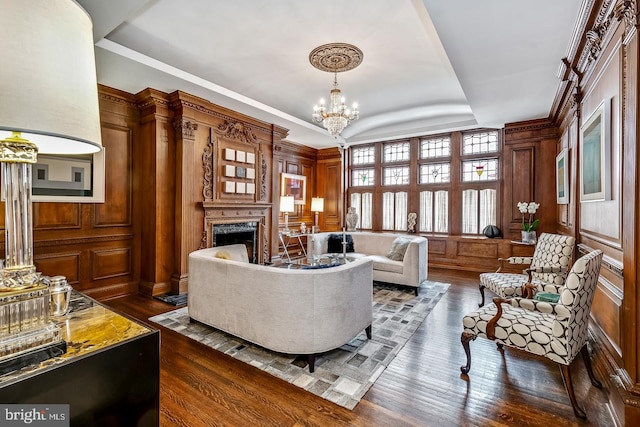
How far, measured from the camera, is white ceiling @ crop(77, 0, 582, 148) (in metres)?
2.57

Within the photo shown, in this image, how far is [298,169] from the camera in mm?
7895

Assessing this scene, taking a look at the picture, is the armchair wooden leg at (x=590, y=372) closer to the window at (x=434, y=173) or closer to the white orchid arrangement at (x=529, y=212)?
the white orchid arrangement at (x=529, y=212)

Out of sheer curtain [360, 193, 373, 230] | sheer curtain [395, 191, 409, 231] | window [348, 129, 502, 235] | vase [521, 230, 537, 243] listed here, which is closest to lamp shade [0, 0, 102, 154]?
vase [521, 230, 537, 243]

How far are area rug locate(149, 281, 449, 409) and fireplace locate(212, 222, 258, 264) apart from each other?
154 centimetres

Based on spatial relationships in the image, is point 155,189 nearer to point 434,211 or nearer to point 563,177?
point 434,211

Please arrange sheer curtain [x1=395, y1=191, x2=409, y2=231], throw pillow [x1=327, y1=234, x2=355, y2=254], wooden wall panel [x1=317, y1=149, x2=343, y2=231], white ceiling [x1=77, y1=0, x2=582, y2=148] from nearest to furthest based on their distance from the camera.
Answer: white ceiling [x1=77, y1=0, x2=582, y2=148], throw pillow [x1=327, y1=234, x2=355, y2=254], sheer curtain [x1=395, y1=191, x2=409, y2=231], wooden wall panel [x1=317, y1=149, x2=343, y2=231]

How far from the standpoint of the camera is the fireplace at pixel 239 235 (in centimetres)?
505

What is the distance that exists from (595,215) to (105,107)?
6059 millimetres

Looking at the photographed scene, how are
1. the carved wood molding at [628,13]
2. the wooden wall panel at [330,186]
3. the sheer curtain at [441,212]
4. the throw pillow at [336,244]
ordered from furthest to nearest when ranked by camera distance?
1. the wooden wall panel at [330,186]
2. the sheer curtain at [441,212]
3. the throw pillow at [336,244]
4. the carved wood molding at [628,13]

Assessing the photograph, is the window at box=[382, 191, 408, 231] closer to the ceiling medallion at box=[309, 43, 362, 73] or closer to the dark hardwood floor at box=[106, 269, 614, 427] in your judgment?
the ceiling medallion at box=[309, 43, 362, 73]

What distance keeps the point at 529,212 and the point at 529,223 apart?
231mm

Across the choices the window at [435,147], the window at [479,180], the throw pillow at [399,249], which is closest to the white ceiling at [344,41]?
the window at [479,180]

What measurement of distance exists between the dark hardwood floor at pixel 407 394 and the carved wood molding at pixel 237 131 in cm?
349

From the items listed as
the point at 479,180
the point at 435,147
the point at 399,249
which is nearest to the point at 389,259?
the point at 399,249
